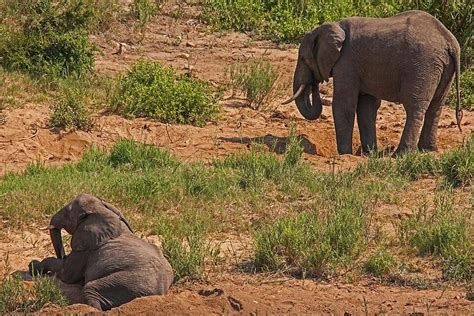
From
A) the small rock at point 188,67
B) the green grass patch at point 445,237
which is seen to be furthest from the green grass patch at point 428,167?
the small rock at point 188,67

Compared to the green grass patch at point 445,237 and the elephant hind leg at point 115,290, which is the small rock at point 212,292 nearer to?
the elephant hind leg at point 115,290

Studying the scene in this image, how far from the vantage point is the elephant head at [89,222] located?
799 cm

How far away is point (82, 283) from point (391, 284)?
2.09m

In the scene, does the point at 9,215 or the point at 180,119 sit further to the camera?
the point at 180,119

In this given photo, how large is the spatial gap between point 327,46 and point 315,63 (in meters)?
0.48

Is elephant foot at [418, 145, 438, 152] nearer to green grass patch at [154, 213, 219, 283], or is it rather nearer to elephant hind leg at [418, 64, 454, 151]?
elephant hind leg at [418, 64, 454, 151]

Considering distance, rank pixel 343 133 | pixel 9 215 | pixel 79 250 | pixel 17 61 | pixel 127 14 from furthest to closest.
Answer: pixel 127 14 → pixel 17 61 → pixel 343 133 → pixel 9 215 → pixel 79 250

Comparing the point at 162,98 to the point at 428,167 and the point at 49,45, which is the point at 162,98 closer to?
the point at 49,45

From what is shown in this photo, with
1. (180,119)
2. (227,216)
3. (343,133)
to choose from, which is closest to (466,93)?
(343,133)

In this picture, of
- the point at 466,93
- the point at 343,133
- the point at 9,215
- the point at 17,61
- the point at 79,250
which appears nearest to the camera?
the point at 79,250

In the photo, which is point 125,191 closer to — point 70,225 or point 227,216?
point 227,216

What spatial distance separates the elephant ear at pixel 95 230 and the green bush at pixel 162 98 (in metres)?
5.04

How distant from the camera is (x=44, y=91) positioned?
44.2ft

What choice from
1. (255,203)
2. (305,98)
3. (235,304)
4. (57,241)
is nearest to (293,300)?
(235,304)
